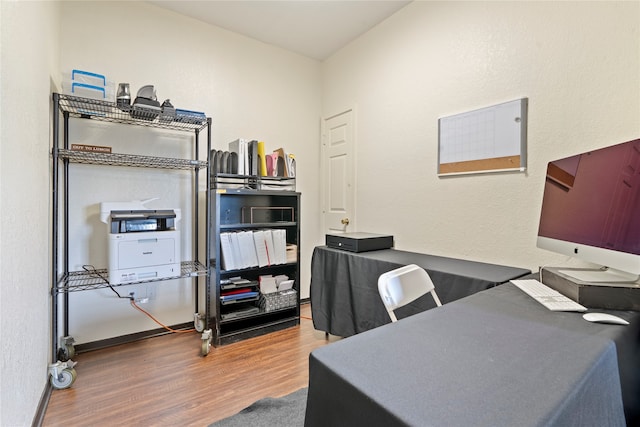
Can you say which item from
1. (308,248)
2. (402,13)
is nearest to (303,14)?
(402,13)

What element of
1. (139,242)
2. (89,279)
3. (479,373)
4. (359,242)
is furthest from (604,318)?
(89,279)

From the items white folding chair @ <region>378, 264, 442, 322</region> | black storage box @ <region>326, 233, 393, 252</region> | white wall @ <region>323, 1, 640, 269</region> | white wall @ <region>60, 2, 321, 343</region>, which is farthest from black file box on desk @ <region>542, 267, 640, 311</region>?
white wall @ <region>60, 2, 321, 343</region>

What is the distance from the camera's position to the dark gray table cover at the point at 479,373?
531mm

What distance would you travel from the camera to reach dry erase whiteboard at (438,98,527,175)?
6.10ft

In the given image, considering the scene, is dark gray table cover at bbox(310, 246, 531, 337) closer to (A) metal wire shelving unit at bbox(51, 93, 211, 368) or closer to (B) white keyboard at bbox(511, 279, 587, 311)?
(B) white keyboard at bbox(511, 279, 587, 311)

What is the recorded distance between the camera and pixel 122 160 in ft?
7.56

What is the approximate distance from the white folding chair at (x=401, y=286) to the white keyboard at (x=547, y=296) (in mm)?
415

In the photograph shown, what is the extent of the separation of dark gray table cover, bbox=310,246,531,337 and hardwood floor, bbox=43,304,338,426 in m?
0.33

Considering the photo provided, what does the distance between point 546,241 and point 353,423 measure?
4.66 feet

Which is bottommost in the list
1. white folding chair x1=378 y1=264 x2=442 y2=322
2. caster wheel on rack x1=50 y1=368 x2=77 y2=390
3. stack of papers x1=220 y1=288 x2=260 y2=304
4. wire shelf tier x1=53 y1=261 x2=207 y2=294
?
caster wheel on rack x1=50 y1=368 x2=77 y2=390

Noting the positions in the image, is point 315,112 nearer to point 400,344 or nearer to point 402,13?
point 402,13

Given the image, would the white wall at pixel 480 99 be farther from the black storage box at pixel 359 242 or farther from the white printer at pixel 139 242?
the white printer at pixel 139 242

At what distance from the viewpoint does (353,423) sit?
58 centimetres

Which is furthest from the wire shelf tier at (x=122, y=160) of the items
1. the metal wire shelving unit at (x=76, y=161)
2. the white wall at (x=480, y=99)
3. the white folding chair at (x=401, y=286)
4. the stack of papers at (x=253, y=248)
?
the white folding chair at (x=401, y=286)
